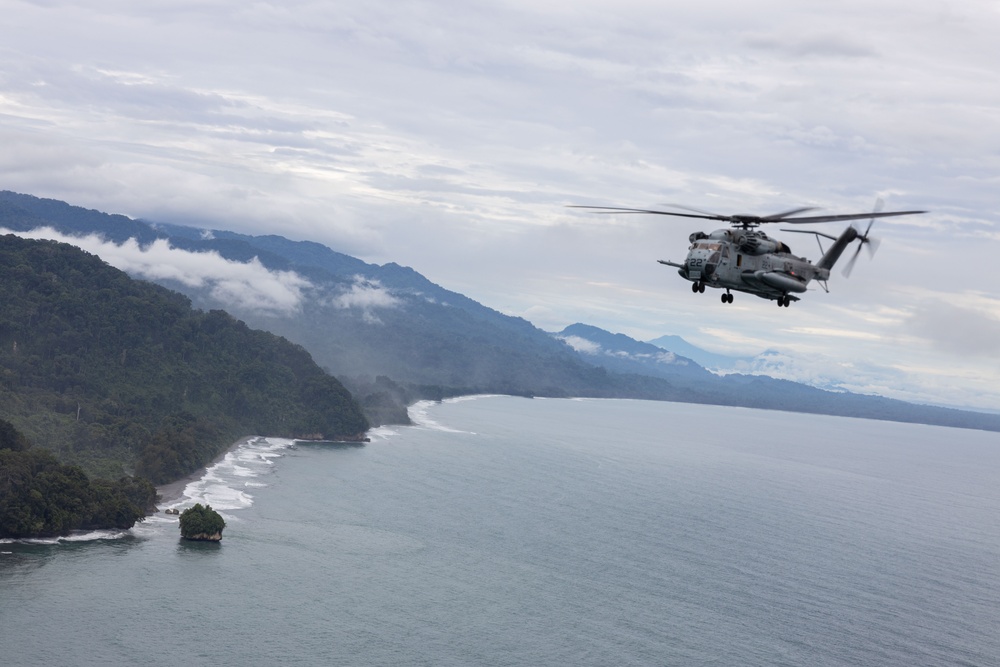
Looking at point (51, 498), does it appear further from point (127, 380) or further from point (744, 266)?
point (744, 266)

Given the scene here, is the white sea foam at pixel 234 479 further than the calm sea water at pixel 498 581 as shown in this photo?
Yes

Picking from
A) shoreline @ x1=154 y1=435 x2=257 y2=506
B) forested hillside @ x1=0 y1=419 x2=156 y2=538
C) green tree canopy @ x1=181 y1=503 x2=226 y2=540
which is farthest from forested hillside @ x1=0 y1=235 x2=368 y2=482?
green tree canopy @ x1=181 y1=503 x2=226 y2=540

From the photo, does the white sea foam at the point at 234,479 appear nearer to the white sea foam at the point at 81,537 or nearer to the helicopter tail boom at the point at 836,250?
the white sea foam at the point at 81,537

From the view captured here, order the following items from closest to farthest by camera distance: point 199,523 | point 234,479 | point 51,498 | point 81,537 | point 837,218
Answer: point 837,218
point 51,498
point 81,537
point 199,523
point 234,479

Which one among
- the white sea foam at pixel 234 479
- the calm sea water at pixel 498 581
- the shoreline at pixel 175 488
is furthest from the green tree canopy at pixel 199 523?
the shoreline at pixel 175 488

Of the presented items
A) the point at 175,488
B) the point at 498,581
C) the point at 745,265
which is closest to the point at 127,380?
the point at 175,488
